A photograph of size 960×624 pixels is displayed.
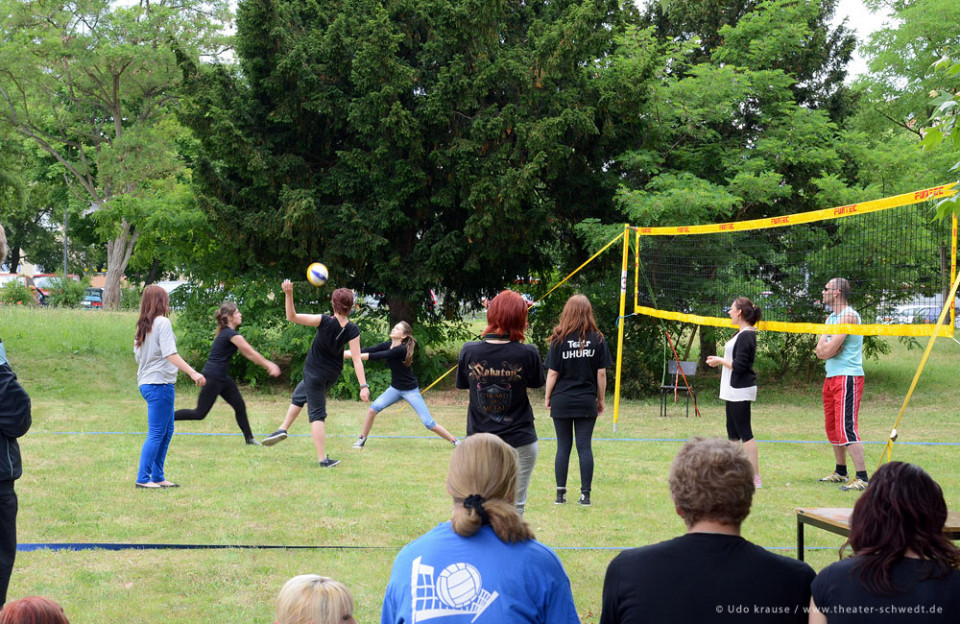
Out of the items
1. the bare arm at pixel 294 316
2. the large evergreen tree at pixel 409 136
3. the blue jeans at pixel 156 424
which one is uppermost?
the large evergreen tree at pixel 409 136

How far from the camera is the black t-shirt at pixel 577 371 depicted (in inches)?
289

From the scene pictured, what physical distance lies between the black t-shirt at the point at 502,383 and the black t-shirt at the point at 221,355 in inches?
198

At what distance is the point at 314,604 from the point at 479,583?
0.52 metres

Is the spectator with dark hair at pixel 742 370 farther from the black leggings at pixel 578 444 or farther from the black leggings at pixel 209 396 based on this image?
the black leggings at pixel 209 396

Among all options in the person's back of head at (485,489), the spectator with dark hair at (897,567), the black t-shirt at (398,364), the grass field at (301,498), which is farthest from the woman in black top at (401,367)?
the spectator with dark hair at (897,567)

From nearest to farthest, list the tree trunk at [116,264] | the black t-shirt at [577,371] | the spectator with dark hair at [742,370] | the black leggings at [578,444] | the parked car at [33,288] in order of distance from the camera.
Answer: the black t-shirt at [577,371]
the black leggings at [578,444]
the spectator with dark hair at [742,370]
the parked car at [33,288]
the tree trunk at [116,264]

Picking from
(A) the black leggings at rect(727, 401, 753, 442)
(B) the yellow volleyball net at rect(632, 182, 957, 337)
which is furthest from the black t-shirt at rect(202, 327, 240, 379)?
(B) the yellow volleyball net at rect(632, 182, 957, 337)

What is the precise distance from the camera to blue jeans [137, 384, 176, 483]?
25.5 feet

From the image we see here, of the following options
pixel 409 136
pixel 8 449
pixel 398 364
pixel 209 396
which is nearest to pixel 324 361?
pixel 398 364

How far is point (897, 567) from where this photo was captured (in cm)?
267

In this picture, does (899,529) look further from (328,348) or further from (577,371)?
(328,348)

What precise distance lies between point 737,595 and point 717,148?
15.9 m

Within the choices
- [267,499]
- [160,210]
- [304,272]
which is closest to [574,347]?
[267,499]

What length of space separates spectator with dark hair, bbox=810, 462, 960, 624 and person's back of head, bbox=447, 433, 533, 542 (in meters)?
0.94
